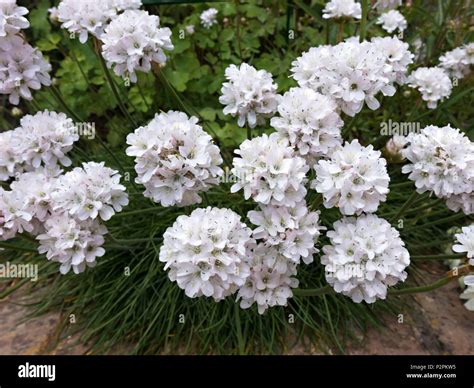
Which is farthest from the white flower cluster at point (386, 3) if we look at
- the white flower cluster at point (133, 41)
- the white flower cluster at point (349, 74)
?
the white flower cluster at point (133, 41)

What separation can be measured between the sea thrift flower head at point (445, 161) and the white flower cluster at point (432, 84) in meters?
0.94

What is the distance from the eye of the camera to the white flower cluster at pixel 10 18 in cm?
164

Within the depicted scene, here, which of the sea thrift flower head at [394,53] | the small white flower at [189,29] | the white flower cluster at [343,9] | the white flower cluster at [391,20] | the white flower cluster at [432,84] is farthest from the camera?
the small white flower at [189,29]

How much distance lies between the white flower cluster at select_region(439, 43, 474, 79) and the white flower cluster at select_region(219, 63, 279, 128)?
134 cm

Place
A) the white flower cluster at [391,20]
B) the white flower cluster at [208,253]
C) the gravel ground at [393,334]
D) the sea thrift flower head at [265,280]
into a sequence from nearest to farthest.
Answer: the white flower cluster at [208,253] < the sea thrift flower head at [265,280] < the gravel ground at [393,334] < the white flower cluster at [391,20]

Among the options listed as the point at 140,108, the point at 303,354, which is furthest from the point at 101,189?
the point at 140,108

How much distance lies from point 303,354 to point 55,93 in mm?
1511

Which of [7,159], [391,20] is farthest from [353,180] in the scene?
[391,20]

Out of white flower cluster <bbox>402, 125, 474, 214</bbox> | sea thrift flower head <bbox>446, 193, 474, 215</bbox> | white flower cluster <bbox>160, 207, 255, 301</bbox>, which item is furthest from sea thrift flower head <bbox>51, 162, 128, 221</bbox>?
sea thrift flower head <bbox>446, 193, 474, 215</bbox>

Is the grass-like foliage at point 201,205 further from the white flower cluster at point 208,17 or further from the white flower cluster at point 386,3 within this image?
the white flower cluster at point 386,3

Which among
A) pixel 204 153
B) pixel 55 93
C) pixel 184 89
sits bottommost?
pixel 204 153

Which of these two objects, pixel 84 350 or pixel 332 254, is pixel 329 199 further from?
pixel 84 350

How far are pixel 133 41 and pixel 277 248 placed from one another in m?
0.86

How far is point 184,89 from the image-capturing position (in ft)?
10.1
